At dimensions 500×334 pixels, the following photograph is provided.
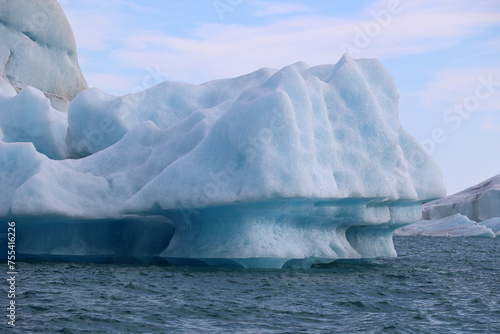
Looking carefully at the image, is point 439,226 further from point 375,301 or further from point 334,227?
point 375,301

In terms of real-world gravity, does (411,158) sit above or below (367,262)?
above

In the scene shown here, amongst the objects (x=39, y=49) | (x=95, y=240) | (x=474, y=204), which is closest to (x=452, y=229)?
(x=474, y=204)

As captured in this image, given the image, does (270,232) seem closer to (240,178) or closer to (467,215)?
(240,178)

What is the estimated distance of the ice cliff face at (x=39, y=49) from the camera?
88.2ft

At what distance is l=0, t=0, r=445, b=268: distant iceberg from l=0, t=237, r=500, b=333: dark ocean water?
3.47ft

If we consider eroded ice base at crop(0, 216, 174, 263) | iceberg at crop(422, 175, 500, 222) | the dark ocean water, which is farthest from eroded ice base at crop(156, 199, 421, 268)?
iceberg at crop(422, 175, 500, 222)

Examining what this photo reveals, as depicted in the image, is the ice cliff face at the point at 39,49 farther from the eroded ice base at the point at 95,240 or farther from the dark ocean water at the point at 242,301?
the dark ocean water at the point at 242,301

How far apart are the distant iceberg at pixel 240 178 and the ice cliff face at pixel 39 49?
11.4m

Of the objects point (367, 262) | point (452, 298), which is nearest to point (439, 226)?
point (367, 262)

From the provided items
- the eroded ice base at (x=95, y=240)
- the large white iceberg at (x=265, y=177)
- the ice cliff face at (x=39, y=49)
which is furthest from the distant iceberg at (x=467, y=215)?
the eroded ice base at (x=95, y=240)

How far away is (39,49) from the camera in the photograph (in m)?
28.3

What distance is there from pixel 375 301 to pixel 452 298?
1.52 meters

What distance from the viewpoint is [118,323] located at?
731 cm

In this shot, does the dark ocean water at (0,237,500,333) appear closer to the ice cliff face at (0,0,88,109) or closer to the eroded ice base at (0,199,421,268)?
the eroded ice base at (0,199,421,268)
